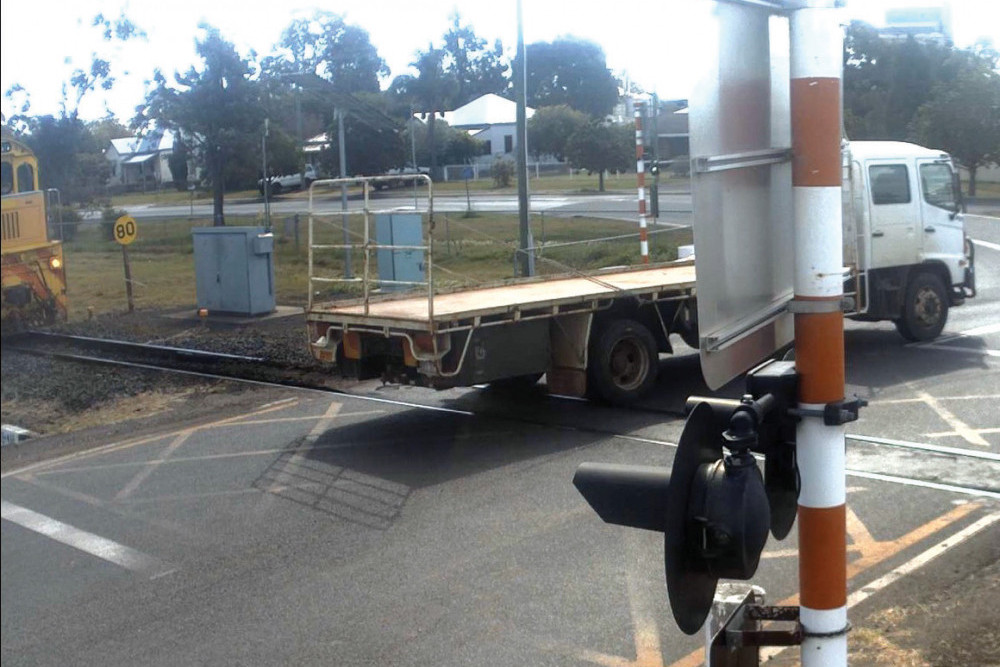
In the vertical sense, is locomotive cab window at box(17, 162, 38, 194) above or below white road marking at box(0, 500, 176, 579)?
above

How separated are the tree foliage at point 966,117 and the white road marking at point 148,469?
167 inches

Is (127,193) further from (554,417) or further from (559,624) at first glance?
(554,417)

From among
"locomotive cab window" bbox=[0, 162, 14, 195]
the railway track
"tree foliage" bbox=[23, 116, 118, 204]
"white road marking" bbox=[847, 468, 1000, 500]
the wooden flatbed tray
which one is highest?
"tree foliage" bbox=[23, 116, 118, 204]

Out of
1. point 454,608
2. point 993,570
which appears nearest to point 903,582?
point 993,570

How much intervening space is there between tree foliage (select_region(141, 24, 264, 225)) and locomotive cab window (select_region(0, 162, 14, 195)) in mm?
1577

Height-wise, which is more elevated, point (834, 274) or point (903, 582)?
point (834, 274)

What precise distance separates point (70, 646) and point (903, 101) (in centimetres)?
422

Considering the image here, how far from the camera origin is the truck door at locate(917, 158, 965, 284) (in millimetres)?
10195

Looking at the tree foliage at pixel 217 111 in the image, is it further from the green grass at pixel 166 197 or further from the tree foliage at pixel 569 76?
the tree foliage at pixel 569 76

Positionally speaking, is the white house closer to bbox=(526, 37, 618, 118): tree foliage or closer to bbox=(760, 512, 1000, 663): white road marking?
bbox=(760, 512, 1000, 663): white road marking

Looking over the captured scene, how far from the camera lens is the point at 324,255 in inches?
358

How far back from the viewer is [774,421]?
7.93 ft

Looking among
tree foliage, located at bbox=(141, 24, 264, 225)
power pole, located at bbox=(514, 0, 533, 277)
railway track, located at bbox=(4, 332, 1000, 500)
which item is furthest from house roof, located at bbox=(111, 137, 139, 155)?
power pole, located at bbox=(514, 0, 533, 277)

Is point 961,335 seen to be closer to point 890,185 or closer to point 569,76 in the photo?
point 890,185
